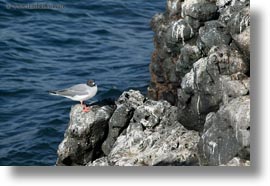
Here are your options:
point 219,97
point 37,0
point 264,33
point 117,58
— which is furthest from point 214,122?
point 37,0

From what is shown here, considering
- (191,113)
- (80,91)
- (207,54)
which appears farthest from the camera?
(207,54)

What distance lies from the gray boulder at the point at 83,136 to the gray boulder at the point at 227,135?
1.80 meters

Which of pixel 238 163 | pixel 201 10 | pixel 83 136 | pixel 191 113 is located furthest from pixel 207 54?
pixel 83 136

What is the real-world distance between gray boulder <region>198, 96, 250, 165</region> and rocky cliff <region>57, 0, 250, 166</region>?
14mm

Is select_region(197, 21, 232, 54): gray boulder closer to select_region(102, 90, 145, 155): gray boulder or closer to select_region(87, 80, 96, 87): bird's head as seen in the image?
select_region(102, 90, 145, 155): gray boulder

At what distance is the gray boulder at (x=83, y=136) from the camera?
41.8ft

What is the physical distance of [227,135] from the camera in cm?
1148

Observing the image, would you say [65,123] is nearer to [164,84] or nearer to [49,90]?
[49,90]

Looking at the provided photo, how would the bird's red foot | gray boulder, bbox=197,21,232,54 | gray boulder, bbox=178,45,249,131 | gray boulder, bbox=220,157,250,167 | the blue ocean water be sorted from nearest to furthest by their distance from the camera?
gray boulder, bbox=220,157,250,167, gray boulder, bbox=178,45,249,131, the blue ocean water, gray boulder, bbox=197,21,232,54, the bird's red foot

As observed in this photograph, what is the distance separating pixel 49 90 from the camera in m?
12.4

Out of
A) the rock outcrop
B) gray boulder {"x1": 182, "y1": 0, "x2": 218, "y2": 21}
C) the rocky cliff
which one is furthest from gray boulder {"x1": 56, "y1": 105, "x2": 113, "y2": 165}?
gray boulder {"x1": 182, "y1": 0, "x2": 218, "y2": 21}

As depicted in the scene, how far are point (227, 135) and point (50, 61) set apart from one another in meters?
2.96

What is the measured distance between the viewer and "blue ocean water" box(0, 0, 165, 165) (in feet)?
39.9

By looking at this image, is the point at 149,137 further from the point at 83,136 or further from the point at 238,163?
the point at 238,163
